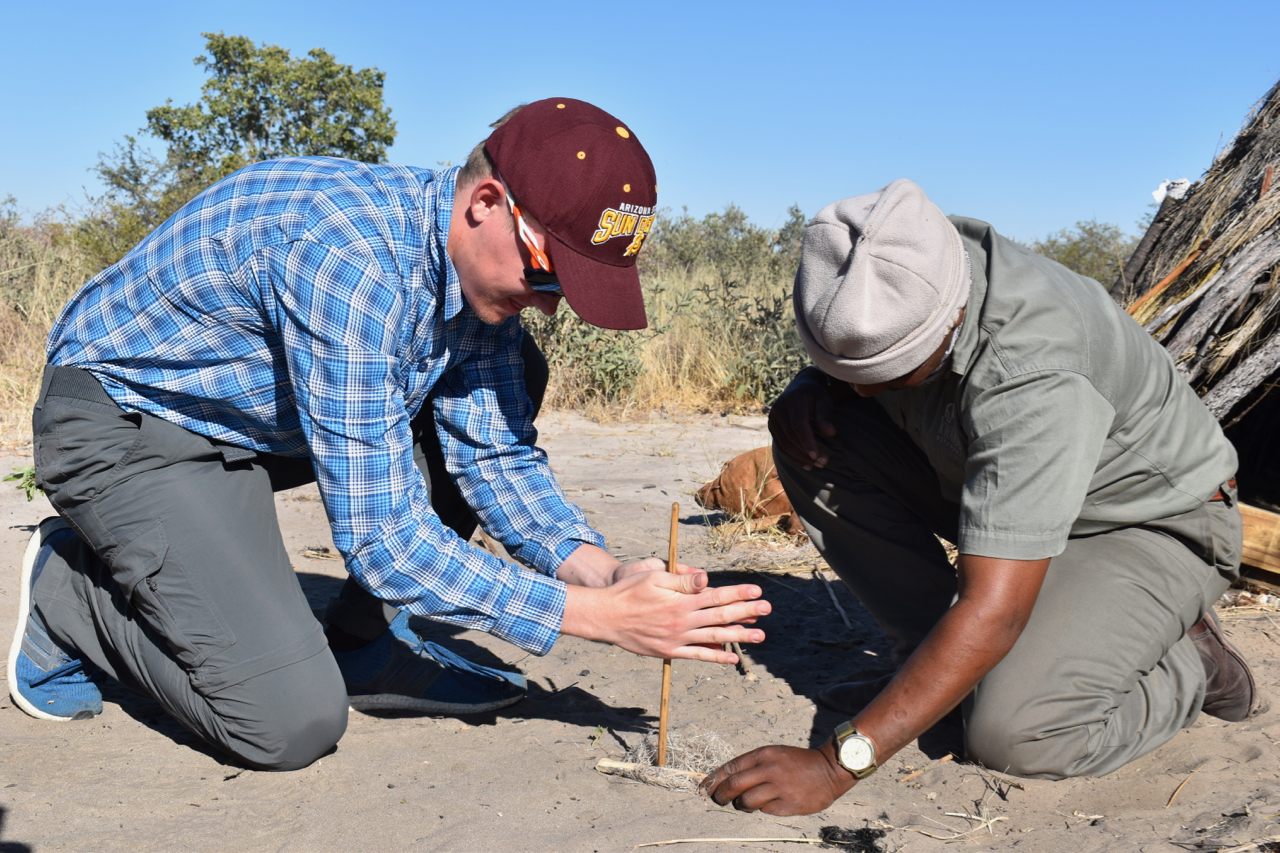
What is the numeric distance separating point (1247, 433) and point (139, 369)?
14.8ft

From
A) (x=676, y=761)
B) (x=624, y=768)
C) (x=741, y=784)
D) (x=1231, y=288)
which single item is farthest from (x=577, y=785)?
(x=1231, y=288)

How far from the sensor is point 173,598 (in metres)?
2.25

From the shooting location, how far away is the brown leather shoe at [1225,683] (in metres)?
2.46

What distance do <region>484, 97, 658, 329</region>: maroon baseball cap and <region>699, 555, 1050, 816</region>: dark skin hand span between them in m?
0.88

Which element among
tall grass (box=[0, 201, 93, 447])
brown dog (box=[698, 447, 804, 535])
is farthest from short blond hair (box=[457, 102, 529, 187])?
tall grass (box=[0, 201, 93, 447])

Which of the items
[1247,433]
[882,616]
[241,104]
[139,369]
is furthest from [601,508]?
[241,104]

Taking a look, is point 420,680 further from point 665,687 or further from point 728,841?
point 728,841

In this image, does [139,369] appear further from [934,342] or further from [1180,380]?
[1180,380]

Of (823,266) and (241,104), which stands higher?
(241,104)

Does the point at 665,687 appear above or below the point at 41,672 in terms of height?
above

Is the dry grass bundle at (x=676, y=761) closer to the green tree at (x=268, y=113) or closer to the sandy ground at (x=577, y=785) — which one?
the sandy ground at (x=577, y=785)

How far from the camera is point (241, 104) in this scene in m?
13.3

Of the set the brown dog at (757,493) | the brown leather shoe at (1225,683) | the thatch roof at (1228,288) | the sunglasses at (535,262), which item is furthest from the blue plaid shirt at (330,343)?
the thatch roof at (1228,288)

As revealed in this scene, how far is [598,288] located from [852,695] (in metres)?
1.37
